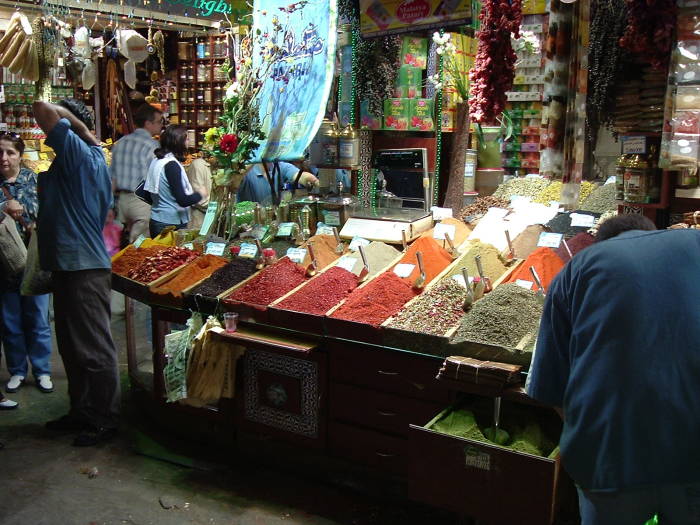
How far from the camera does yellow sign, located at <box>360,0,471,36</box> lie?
3623 mm

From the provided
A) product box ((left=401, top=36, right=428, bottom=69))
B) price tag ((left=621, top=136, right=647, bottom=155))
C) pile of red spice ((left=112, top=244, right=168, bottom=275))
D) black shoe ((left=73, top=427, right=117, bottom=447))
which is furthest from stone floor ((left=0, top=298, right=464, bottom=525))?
product box ((left=401, top=36, right=428, bottom=69))

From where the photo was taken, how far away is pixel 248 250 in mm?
3645

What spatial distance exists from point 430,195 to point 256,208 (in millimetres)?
1116

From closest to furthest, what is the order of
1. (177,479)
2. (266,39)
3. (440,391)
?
1. (440,391)
2. (177,479)
3. (266,39)

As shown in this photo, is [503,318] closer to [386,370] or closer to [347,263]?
[386,370]

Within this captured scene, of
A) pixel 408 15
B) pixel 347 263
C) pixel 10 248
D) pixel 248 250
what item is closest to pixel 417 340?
pixel 347 263

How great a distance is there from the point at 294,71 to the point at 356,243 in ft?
3.32

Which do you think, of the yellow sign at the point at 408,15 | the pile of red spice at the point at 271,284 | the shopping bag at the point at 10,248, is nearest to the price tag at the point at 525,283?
the pile of red spice at the point at 271,284

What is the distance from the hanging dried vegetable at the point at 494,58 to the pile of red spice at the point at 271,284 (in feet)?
3.70

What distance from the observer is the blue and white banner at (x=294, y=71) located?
357 centimetres

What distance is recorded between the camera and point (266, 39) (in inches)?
153

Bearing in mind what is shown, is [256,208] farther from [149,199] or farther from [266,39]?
[149,199]

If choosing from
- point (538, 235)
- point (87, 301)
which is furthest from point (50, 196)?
point (538, 235)

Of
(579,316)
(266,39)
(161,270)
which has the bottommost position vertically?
(161,270)
